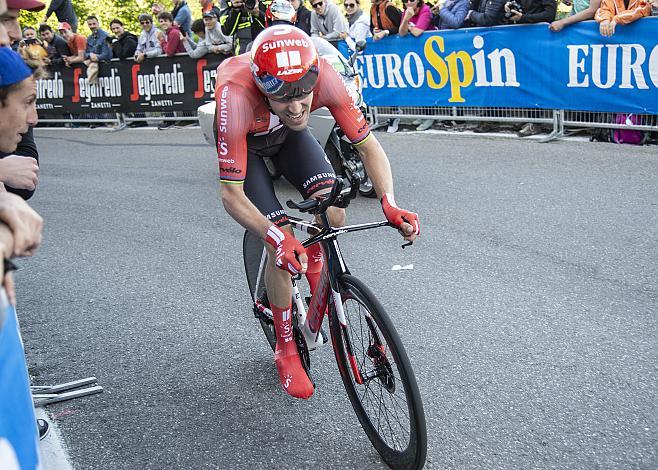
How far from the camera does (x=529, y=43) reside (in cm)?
975

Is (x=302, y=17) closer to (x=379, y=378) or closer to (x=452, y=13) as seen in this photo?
(x=452, y=13)

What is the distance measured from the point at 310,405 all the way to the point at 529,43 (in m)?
7.35

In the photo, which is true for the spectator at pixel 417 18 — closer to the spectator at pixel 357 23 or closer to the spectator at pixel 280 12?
the spectator at pixel 357 23

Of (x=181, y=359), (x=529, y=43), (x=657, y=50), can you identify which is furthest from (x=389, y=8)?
(x=181, y=359)

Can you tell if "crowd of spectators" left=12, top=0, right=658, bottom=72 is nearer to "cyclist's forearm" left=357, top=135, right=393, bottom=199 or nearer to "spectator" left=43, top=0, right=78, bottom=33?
"spectator" left=43, top=0, right=78, bottom=33

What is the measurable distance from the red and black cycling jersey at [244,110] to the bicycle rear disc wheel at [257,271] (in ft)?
2.58

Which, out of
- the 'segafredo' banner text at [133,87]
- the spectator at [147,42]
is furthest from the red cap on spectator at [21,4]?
the spectator at [147,42]

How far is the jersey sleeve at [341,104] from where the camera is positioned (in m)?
3.59

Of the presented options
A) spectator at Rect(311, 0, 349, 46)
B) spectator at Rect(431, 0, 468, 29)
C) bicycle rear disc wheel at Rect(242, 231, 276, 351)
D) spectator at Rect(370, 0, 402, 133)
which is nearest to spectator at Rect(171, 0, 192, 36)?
spectator at Rect(311, 0, 349, 46)

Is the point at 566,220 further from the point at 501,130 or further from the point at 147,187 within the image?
the point at 147,187

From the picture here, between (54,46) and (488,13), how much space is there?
11.4 meters

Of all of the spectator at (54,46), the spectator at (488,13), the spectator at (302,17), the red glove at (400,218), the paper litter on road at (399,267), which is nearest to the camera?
the red glove at (400,218)

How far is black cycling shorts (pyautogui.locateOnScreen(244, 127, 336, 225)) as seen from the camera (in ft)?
12.5

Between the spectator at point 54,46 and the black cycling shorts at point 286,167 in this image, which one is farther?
the spectator at point 54,46
